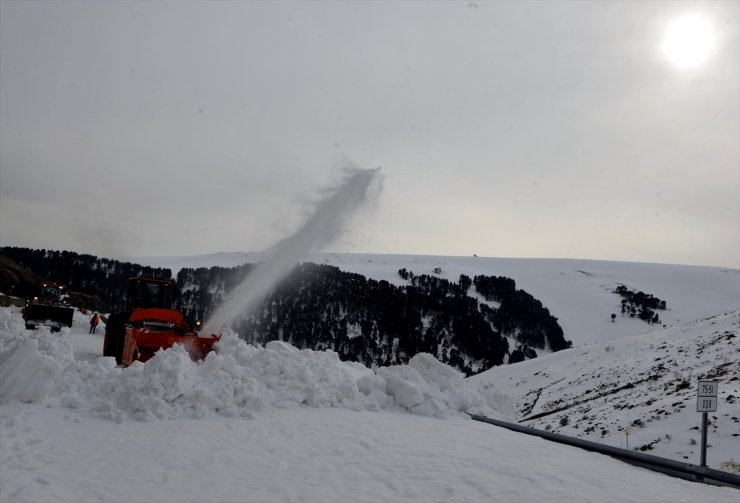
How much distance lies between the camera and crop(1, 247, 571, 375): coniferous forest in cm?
9738

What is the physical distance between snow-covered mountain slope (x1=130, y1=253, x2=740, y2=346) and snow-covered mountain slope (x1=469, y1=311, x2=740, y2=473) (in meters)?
86.5

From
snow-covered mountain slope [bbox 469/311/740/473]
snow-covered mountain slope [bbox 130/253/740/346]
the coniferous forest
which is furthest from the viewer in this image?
snow-covered mountain slope [bbox 130/253/740/346]

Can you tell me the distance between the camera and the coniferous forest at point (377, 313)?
97.4 meters

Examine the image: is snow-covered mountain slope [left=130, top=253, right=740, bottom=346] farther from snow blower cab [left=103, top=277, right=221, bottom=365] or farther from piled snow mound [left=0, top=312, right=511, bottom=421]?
piled snow mound [left=0, top=312, right=511, bottom=421]

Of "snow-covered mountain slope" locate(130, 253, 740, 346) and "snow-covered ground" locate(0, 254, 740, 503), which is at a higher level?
"snow-covered mountain slope" locate(130, 253, 740, 346)

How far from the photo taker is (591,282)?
546 feet

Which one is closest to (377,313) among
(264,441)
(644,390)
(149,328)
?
(644,390)

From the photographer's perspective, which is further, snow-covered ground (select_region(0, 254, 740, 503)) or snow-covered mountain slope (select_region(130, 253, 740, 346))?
snow-covered mountain slope (select_region(130, 253, 740, 346))

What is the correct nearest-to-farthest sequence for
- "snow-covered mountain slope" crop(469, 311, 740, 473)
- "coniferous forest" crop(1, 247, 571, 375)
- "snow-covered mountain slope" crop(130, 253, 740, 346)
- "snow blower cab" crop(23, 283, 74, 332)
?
"snow-covered mountain slope" crop(469, 311, 740, 473), "snow blower cab" crop(23, 283, 74, 332), "coniferous forest" crop(1, 247, 571, 375), "snow-covered mountain slope" crop(130, 253, 740, 346)

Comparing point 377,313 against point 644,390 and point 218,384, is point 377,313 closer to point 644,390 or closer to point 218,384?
point 644,390

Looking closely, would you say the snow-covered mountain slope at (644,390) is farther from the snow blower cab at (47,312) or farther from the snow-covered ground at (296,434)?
Result: the snow blower cab at (47,312)

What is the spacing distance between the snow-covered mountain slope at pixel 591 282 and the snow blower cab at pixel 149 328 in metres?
106

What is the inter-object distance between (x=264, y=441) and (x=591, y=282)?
173 m

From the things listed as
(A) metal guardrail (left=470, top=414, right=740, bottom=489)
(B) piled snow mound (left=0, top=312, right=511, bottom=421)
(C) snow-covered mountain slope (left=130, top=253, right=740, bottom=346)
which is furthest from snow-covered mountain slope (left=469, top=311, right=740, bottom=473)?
(C) snow-covered mountain slope (left=130, top=253, right=740, bottom=346)
